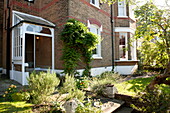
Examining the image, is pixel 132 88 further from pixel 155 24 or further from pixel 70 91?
pixel 70 91

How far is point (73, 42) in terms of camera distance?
7.40m

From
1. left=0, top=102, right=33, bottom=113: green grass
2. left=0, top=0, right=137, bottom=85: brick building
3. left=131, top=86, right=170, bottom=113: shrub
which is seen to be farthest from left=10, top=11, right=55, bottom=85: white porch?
left=131, top=86, right=170, bottom=113: shrub

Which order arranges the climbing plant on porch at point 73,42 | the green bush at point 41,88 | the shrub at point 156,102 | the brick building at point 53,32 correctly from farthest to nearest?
the brick building at point 53,32 < the climbing plant on porch at point 73,42 < the green bush at point 41,88 < the shrub at point 156,102

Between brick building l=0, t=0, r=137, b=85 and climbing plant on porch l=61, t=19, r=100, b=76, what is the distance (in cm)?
55

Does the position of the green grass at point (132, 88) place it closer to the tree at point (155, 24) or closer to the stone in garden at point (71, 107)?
the tree at point (155, 24)

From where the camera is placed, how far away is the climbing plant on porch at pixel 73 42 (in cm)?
723

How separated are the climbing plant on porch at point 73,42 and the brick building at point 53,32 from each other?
1.80 ft

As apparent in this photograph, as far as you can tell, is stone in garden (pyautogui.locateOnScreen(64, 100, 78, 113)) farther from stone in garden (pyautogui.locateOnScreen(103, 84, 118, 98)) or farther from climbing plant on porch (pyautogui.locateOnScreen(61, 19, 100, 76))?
climbing plant on porch (pyautogui.locateOnScreen(61, 19, 100, 76))

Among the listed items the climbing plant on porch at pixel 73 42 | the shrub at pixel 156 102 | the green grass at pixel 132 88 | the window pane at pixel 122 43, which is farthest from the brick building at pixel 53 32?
the shrub at pixel 156 102

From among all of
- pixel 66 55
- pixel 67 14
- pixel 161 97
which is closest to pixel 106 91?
pixel 161 97

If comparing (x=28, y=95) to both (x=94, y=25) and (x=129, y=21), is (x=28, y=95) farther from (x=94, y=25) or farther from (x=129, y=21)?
(x=129, y=21)

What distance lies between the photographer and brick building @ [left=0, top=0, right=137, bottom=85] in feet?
24.8

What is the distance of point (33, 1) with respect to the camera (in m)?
9.84

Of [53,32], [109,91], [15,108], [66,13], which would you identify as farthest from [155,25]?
[15,108]
